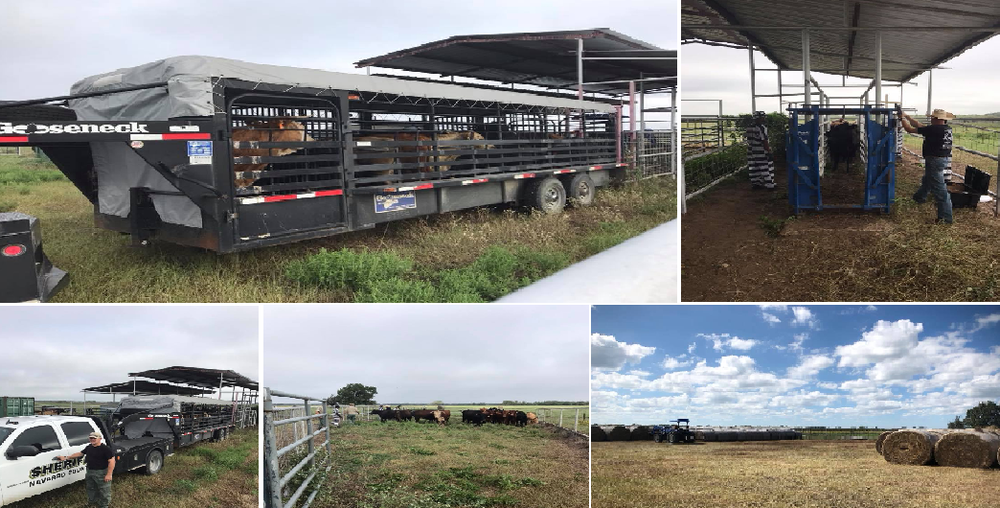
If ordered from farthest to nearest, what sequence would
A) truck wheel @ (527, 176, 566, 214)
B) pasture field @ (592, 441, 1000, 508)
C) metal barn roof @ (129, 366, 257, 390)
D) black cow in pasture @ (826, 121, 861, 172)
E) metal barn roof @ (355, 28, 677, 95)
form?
black cow in pasture @ (826, 121, 861, 172)
metal barn roof @ (355, 28, 677, 95)
truck wheel @ (527, 176, 566, 214)
metal barn roof @ (129, 366, 257, 390)
pasture field @ (592, 441, 1000, 508)

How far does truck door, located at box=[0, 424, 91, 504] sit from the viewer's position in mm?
5703

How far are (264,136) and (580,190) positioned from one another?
20.6ft

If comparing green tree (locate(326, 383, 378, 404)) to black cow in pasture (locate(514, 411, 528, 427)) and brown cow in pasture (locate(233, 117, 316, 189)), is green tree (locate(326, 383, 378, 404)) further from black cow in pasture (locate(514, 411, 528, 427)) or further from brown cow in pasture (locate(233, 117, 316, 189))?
brown cow in pasture (locate(233, 117, 316, 189))

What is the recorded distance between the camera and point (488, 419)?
8.38m

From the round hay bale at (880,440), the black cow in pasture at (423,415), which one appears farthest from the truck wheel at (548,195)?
the round hay bale at (880,440)

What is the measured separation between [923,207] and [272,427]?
8119 millimetres

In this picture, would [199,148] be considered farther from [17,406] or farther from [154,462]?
[17,406]

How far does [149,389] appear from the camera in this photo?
34.7ft

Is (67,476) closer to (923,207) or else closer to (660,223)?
(660,223)

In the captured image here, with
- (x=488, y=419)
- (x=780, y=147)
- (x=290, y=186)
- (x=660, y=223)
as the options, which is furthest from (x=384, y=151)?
(x=780, y=147)

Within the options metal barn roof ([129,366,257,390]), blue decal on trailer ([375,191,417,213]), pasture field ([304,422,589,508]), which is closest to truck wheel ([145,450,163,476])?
metal barn roof ([129,366,257,390])

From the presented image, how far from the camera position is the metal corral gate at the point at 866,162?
8297 millimetres

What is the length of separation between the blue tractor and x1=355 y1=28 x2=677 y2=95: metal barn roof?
575 cm

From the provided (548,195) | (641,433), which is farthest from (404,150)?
(641,433)
